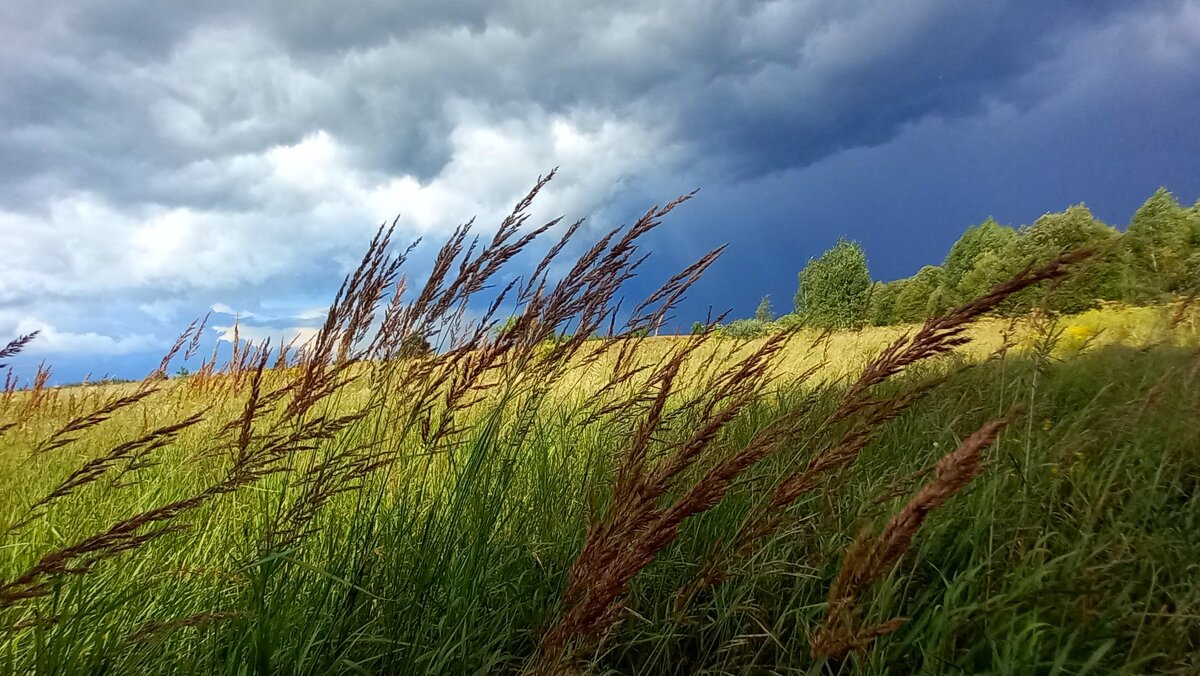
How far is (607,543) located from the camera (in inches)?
38.3

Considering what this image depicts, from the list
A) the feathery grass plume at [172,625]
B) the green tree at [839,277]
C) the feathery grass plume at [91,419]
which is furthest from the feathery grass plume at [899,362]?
the green tree at [839,277]

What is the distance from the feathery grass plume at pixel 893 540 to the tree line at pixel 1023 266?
0.60 metres

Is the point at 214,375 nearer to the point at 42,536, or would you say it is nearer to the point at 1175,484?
the point at 42,536

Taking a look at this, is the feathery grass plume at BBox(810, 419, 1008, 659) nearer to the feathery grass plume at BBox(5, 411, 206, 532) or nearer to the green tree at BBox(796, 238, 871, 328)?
the feathery grass plume at BBox(5, 411, 206, 532)

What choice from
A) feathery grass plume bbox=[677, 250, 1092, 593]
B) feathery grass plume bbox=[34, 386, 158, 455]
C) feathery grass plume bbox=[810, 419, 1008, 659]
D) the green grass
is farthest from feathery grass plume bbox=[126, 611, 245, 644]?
feathery grass plume bbox=[810, 419, 1008, 659]

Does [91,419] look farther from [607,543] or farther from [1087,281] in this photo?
[1087,281]

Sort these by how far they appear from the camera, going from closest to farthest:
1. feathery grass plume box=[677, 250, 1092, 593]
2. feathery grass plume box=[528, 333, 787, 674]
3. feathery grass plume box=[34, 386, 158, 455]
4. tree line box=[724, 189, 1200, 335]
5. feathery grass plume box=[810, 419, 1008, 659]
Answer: feathery grass plume box=[810, 419, 1008, 659] < feathery grass plume box=[528, 333, 787, 674] < feathery grass plume box=[677, 250, 1092, 593] < feathery grass plume box=[34, 386, 158, 455] < tree line box=[724, 189, 1200, 335]

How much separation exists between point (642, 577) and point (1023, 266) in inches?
50.8

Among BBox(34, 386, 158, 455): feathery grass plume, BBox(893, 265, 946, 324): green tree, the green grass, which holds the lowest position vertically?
the green grass

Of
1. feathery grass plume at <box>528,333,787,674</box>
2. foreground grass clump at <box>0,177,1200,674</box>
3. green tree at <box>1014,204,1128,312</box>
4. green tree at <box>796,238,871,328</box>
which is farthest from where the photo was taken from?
green tree at <box>796,238,871,328</box>

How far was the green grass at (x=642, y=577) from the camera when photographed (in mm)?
1515

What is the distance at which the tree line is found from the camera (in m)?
2.93

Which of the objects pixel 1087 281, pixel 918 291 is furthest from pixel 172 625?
pixel 918 291

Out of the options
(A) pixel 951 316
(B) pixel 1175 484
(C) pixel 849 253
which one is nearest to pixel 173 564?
(A) pixel 951 316
